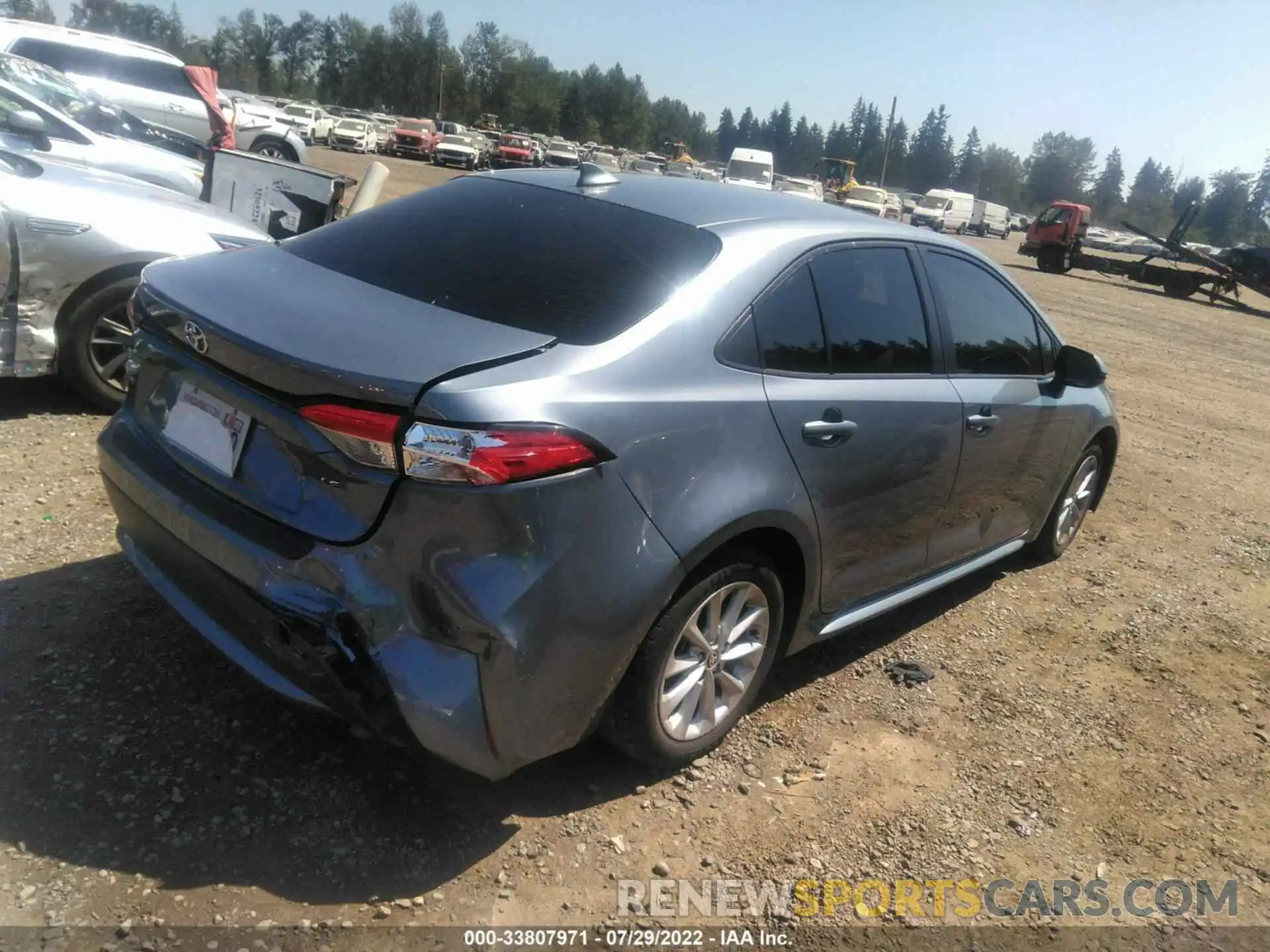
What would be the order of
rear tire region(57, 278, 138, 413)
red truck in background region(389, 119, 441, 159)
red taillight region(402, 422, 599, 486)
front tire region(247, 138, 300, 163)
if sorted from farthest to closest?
1. red truck in background region(389, 119, 441, 159)
2. front tire region(247, 138, 300, 163)
3. rear tire region(57, 278, 138, 413)
4. red taillight region(402, 422, 599, 486)

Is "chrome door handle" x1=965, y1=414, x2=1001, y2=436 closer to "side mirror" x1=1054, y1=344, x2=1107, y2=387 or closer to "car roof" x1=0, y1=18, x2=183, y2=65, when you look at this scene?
"side mirror" x1=1054, y1=344, x2=1107, y2=387

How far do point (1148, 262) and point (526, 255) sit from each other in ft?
95.0

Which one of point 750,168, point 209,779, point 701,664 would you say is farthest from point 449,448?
point 750,168

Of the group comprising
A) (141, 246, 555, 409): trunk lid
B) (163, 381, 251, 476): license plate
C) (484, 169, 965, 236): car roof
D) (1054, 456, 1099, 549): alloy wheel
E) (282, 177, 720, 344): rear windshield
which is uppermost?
(484, 169, 965, 236): car roof

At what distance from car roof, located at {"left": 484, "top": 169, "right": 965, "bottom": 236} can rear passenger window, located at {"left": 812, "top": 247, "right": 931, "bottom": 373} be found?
0.12 metres

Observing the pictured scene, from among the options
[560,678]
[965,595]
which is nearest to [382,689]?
[560,678]

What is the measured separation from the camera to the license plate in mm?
2518

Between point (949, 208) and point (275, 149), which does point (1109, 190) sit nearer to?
point (949, 208)

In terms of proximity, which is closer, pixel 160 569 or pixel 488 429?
pixel 488 429

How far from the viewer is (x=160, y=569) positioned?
277cm

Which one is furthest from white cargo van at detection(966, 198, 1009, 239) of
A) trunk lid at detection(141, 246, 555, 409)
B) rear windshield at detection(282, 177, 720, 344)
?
trunk lid at detection(141, 246, 555, 409)

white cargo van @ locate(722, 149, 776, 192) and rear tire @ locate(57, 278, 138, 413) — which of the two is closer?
rear tire @ locate(57, 278, 138, 413)

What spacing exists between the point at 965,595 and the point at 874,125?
455ft

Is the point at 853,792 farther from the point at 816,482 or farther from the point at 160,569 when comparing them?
the point at 160,569
